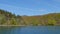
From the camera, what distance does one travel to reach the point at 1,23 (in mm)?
149875

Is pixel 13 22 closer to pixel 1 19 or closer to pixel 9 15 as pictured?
pixel 1 19

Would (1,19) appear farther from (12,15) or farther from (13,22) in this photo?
(12,15)

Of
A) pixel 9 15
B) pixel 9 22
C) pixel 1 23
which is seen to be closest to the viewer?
pixel 1 23

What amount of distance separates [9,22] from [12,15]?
21.7m

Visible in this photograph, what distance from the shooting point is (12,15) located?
183 metres

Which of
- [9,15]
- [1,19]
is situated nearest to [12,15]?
[9,15]

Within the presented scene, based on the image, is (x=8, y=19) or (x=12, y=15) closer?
(x=8, y=19)

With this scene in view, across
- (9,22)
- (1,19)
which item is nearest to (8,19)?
(9,22)

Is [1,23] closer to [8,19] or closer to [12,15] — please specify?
[8,19]

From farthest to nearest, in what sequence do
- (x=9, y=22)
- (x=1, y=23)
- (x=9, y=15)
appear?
1. (x=9, y=15)
2. (x=9, y=22)
3. (x=1, y=23)

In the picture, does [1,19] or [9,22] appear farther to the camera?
[9,22]

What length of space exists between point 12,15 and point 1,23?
113ft

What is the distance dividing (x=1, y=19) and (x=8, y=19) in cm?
2085

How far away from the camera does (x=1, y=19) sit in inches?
5945
